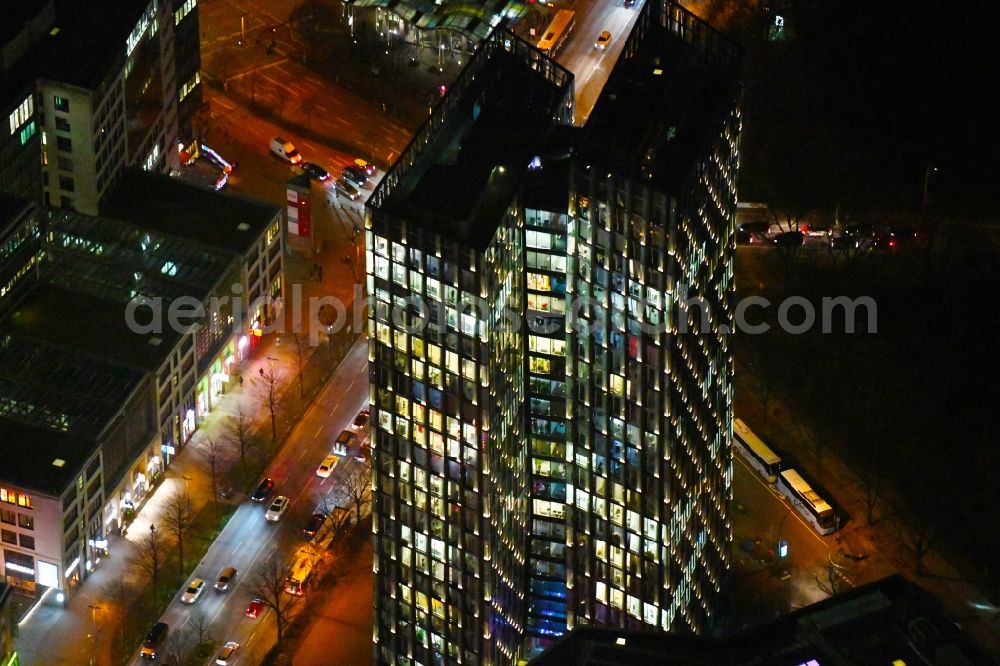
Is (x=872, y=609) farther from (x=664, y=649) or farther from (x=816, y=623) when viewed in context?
(x=664, y=649)

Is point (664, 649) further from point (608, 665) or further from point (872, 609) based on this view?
point (872, 609)


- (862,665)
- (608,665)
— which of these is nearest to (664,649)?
(608,665)

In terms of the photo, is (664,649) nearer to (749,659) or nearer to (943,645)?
(749,659)

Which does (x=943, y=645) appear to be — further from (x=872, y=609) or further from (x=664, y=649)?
(x=664, y=649)

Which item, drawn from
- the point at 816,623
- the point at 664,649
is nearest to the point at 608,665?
the point at 664,649
